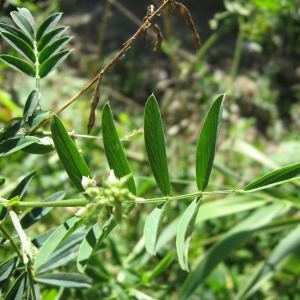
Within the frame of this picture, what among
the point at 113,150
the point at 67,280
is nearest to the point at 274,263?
the point at 67,280

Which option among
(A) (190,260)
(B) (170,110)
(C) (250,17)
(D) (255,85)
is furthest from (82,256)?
(D) (255,85)

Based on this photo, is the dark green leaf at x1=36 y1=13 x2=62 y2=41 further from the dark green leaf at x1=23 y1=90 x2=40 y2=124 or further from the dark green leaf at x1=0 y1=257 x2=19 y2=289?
the dark green leaf at x1=0 y1=257 x2=19 y2=289

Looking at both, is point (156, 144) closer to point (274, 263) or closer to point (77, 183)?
point (77, 183)

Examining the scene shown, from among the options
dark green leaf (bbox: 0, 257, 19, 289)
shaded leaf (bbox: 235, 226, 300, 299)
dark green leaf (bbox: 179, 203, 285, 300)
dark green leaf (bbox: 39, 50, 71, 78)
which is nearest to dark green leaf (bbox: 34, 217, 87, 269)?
dark green leaf (bbox: 0, 257, 19, 289)

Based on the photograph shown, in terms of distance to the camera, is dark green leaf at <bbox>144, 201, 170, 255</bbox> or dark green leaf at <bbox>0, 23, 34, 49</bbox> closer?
dark green leaf at <bbox>144, 201, 170, 255</bbox>

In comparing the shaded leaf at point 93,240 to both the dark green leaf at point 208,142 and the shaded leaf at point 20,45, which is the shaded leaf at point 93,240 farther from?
the shaded leaf at point 20,45
